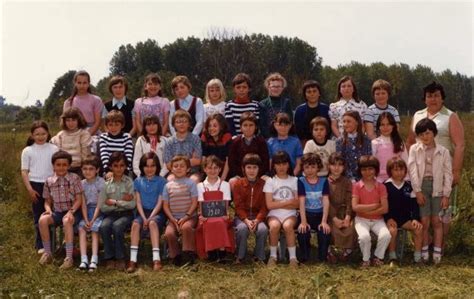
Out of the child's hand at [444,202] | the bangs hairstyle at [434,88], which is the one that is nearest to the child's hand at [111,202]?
the child's hand at [444,202]

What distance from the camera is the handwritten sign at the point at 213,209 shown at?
644cm

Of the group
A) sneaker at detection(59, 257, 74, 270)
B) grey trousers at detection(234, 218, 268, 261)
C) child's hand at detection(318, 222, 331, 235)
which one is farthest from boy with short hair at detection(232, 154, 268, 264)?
sneaker at detection(59, 257, 74, 270)

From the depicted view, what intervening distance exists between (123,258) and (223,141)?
1.85 metres

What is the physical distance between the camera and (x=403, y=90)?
4950cm

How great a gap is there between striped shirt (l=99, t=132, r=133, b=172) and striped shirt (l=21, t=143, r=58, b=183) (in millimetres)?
589

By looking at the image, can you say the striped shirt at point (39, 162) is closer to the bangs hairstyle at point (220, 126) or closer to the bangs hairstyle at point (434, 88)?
the bangs hairstyle at point (220, 126)

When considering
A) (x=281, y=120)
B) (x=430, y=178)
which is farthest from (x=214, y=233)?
(x=430, y=178)

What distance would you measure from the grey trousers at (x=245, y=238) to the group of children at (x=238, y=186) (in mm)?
13

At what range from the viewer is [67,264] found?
6.26 meters

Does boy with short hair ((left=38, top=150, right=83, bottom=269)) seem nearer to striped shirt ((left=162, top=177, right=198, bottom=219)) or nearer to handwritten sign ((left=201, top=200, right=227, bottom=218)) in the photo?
striped shirt ((left=162, top=177, right=198, bottom=219))

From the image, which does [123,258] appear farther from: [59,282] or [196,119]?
[196,119]

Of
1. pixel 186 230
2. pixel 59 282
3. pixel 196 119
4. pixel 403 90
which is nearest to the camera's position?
pixel 59 282

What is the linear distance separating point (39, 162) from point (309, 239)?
3.41 m

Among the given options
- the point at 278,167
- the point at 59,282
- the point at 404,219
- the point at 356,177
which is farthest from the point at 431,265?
the point at 59,282
